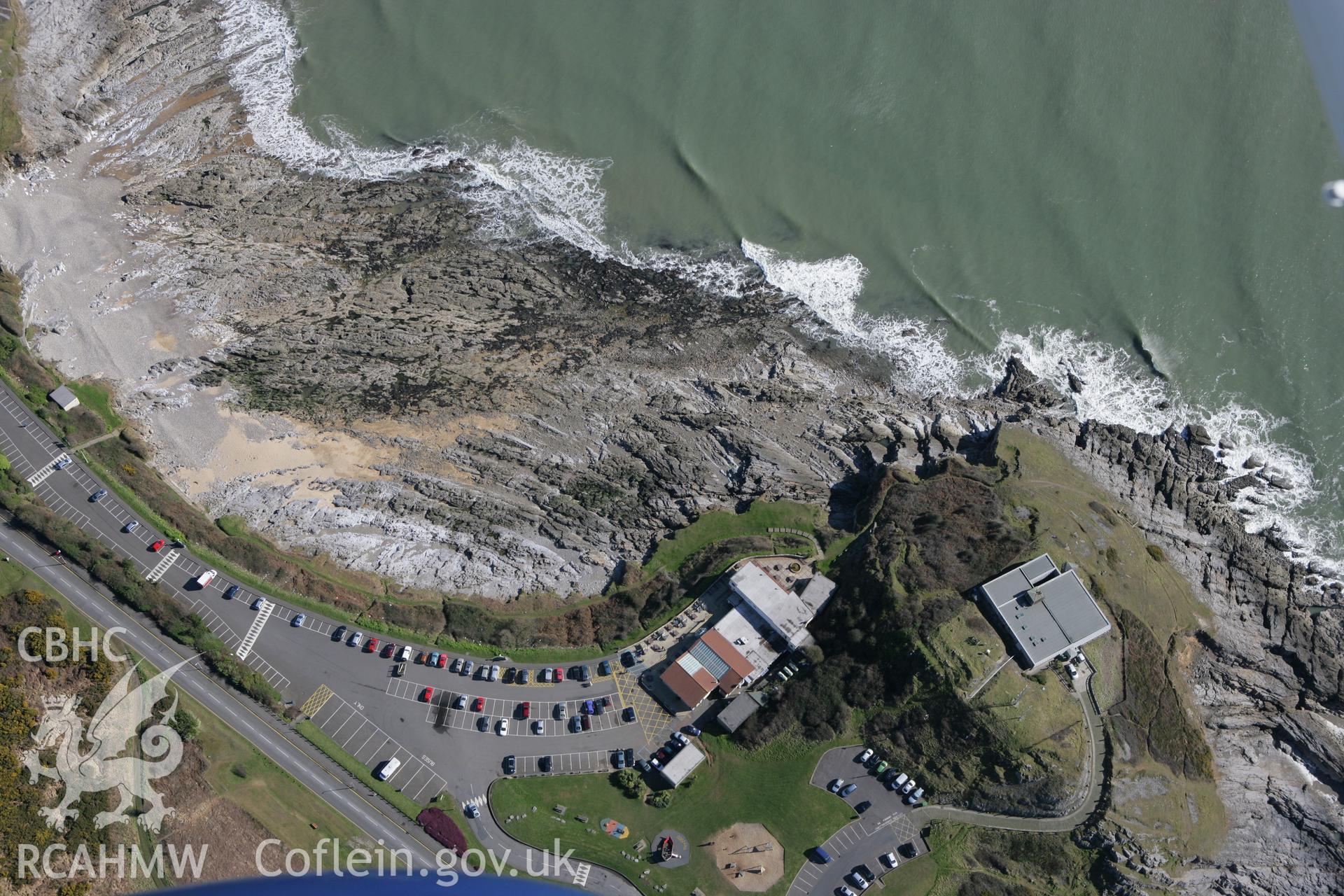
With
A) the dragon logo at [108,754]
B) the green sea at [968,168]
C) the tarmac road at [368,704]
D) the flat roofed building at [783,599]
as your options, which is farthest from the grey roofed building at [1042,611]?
the dragon logo at [108,754]

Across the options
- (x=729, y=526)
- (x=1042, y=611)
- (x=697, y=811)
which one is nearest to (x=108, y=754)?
(x=697, y=811)

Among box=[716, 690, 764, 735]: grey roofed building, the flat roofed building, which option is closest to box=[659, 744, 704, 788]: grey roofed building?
box=[716, 690, 764, 735]: grey roofed building

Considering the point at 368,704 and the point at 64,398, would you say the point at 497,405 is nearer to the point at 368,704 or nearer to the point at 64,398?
the point at 368,704

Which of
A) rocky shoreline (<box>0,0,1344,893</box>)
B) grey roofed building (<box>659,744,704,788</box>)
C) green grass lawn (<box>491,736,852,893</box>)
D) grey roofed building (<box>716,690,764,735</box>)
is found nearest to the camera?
green grass lawn (<box>491,736,852,893</box>)

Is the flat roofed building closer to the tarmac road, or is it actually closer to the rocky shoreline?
the rocky shoreline

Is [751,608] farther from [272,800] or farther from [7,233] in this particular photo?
[7,233]

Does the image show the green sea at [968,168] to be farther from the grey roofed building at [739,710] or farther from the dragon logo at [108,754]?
the dragon logo at [108,754]

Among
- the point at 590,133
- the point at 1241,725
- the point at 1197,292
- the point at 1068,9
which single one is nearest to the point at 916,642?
the point at 1241,725
